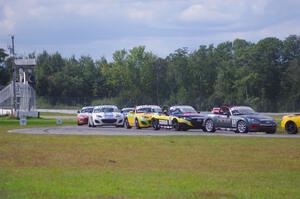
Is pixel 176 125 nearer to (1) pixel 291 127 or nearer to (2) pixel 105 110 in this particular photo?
(1) pixel 291 127

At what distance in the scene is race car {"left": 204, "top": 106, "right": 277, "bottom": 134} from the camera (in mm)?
31344

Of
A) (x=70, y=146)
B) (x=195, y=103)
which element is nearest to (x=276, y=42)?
(x=195, y=103)

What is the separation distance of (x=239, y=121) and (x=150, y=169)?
17.5 meters

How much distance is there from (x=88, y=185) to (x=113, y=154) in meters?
7.02

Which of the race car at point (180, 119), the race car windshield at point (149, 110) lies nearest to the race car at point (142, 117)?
the race car windshield at point (149, 110)

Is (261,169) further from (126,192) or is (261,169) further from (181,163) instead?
(126,192)

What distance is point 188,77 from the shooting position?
104m

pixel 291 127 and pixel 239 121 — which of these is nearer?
pixel 291 127

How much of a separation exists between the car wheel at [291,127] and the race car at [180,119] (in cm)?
476

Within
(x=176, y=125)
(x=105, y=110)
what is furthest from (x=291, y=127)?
(x=105, y=110)

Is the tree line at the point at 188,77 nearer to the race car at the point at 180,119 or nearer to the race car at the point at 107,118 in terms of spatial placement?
the race car at the point at 107,118

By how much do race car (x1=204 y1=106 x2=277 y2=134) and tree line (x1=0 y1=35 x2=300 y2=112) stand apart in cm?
→ 4819

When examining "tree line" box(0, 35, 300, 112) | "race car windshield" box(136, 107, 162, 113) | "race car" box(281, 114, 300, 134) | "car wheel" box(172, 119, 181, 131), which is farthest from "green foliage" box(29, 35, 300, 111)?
"race car" box(281, 114, 300, 134)

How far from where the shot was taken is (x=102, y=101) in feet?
311
